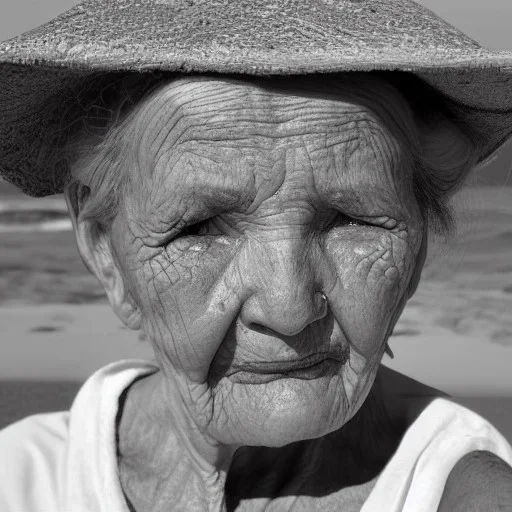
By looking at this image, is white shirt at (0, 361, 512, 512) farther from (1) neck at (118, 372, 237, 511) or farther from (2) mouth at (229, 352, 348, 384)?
(2) mouth at (229, 352, 348, 384)

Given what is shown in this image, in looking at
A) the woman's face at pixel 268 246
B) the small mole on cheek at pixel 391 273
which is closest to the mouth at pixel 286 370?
the woman's face at pixel 268 246

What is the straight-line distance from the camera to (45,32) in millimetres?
2033

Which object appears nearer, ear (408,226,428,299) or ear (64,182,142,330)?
ear (408,226,428,299)

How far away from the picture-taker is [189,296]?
213 centimetres

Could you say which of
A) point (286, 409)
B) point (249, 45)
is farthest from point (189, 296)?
point (249, 45)

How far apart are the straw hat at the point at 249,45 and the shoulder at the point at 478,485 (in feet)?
2.54

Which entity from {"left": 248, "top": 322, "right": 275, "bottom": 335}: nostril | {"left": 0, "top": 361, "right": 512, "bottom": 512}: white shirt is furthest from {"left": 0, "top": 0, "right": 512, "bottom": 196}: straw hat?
{"left": 0, "top": 361, "right": 512, "bottom": 512}: white shirt

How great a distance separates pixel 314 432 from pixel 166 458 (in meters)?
0.59

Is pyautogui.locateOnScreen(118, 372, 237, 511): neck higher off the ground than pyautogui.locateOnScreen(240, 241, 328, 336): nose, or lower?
lower

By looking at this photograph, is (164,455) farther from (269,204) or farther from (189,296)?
(269,204)

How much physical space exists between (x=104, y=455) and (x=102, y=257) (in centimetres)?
49

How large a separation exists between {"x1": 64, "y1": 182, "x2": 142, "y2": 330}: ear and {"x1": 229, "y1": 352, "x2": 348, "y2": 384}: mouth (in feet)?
1.20

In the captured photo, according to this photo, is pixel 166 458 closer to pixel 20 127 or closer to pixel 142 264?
pixel 142 264

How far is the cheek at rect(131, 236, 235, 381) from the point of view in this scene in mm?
2105
